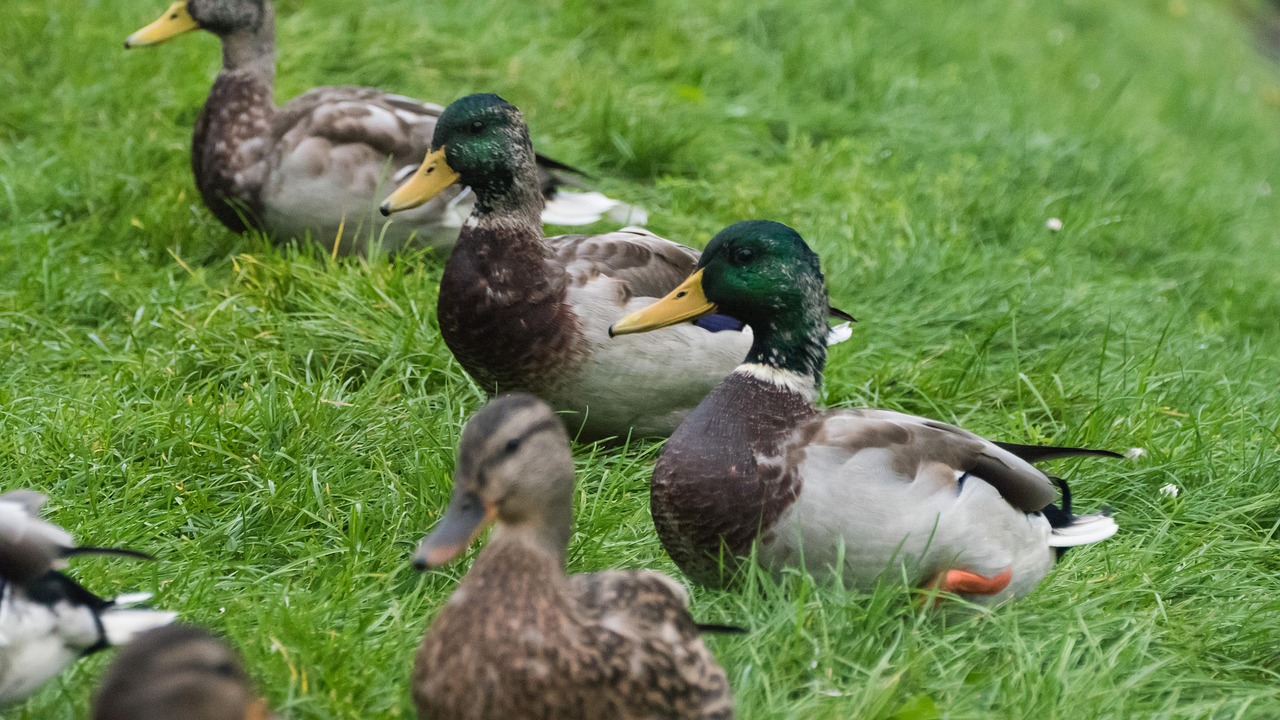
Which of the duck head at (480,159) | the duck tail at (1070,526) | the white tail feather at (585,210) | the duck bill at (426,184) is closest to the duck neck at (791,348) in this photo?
the duck tail at (1070,526)

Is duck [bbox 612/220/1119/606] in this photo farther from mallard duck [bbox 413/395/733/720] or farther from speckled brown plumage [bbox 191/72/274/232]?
speckled brown plumage [bbox 191/72/274/232]

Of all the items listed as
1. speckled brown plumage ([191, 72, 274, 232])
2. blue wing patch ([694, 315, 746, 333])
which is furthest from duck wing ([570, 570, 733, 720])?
speckled brown plumage ([191, 72, 274, 232])

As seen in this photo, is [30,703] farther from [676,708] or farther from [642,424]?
[642,424]

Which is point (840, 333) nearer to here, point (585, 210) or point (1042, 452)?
point (1042, 452)

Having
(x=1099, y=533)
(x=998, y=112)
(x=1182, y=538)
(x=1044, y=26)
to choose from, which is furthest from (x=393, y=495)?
(x=1044, y=26)

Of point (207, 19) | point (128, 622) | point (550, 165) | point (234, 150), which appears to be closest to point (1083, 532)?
point (128, 622)

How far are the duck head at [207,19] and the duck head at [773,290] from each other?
2.77 m

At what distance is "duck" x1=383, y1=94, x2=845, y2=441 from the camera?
378 centimetres

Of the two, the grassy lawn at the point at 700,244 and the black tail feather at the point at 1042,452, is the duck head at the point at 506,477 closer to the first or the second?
the grassy lawn at the point at 700,244

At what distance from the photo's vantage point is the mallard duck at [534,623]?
2.26 m

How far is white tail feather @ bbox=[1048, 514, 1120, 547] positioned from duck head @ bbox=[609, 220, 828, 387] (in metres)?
0.68

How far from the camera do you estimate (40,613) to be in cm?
245

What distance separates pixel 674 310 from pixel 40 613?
1552 millimetres

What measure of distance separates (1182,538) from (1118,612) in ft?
1.90
